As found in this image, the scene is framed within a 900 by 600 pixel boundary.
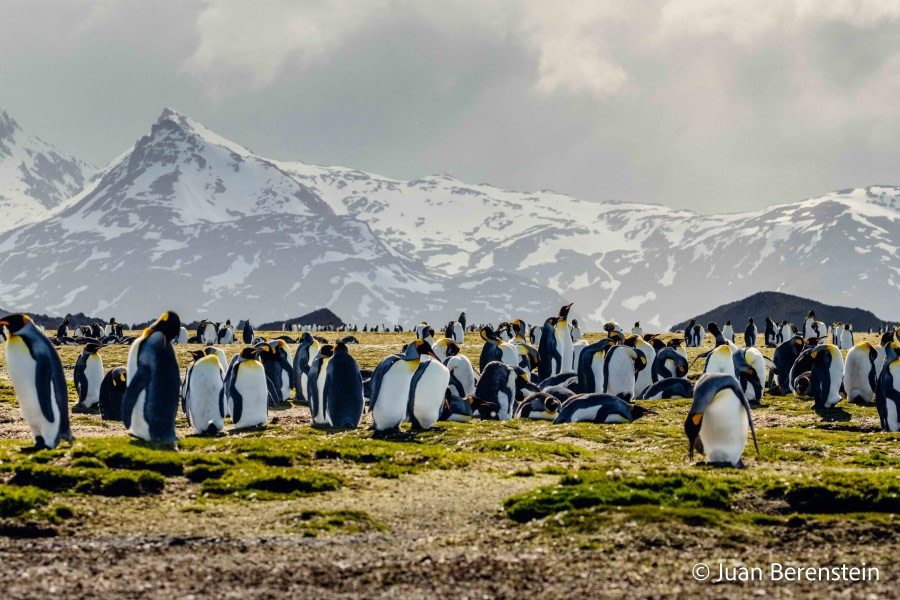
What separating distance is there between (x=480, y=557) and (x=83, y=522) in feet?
12.8

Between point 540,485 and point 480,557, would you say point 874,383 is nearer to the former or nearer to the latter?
point 540,485

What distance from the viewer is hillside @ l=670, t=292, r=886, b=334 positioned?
88188 millimetres

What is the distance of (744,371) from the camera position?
70.0 ft

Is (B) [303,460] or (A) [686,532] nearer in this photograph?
(A) [686,532]

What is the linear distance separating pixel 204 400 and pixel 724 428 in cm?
905

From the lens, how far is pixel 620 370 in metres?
21.9

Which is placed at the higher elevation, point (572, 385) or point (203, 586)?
point (572, 385)

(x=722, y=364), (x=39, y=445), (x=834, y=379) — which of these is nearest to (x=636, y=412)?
(x=722, y=364)

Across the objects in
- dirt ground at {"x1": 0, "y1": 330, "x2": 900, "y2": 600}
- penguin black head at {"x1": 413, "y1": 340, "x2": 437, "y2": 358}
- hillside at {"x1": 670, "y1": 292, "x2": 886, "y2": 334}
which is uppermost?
hillside at {"x1": 670, "y1": 292, "x2": 886, "y2": 334}

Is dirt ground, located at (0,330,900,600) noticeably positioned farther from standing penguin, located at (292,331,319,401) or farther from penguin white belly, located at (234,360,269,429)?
standing penguin, located at (292,331,319,401)

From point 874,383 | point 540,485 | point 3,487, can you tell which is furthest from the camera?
point 874,383

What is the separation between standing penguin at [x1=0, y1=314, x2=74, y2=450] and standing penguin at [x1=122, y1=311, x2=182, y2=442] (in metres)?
1.23

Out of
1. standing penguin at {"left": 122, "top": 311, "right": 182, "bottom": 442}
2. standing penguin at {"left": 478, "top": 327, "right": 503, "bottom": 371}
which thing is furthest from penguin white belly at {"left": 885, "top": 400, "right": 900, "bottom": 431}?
standing penguin at {"left": 122, "top": 311, "right": 182, "bottom": 442}

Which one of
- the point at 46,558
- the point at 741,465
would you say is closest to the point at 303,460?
the point at 46,558
